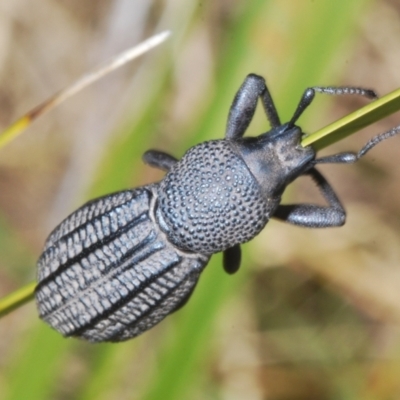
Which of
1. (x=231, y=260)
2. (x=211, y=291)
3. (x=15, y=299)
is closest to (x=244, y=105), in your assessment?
(x=231, y=260)

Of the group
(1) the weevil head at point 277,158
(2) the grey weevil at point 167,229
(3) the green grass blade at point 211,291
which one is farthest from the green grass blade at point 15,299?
(1) the weevil head at point 277,158

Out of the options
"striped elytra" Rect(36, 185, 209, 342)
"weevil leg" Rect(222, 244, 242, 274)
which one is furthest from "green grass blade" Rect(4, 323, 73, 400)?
"weevil leg" Rect(222, 244, 242, 274)

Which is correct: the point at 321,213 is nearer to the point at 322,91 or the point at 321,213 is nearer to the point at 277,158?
the point at 277,158

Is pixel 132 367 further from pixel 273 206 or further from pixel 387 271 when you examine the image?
pixel 273 206

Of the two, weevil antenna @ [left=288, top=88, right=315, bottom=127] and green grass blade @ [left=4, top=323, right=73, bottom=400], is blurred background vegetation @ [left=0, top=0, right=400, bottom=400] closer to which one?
green grass blade @ [left=4, top=323, right=73, bottom=400]

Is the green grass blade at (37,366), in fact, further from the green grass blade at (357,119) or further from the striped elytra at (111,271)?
the green grass blade at (357,119)
